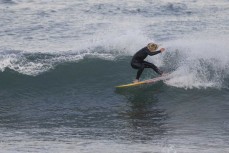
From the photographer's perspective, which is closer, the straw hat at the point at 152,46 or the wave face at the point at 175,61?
the straw hat at the point at 152,46

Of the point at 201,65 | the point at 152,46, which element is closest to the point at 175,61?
the point at 201,65

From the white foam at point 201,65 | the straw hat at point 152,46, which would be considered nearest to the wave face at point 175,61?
the white foam at point 201,65

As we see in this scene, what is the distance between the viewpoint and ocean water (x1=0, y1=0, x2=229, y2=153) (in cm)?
1384

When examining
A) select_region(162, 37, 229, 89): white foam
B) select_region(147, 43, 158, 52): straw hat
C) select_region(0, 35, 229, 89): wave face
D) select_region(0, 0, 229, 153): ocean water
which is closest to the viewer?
select_region(0, 0, 229, 153): ocean water

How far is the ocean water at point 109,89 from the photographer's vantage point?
1384 centimetres

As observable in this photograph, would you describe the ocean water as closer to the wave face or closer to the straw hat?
the wave face

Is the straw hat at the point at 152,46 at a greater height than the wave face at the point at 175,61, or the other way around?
the straw hat at the point at 152,46

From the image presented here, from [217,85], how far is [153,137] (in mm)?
5420

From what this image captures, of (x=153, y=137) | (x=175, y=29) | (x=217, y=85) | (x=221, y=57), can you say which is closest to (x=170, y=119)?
(x=153, y=137)

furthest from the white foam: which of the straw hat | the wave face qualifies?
the straw hat

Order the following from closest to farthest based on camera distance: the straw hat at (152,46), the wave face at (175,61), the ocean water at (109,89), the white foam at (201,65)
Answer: the ocean water at (109,89) < the straw hat at (152,46) < the white foam at (201,65) < the wave face at (175,61)

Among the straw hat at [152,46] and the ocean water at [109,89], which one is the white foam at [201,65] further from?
the straw hat at [152,46]

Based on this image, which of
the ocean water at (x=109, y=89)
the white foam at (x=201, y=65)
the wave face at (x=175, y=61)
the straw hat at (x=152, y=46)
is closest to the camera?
the ocean water at (x=109, y=89)

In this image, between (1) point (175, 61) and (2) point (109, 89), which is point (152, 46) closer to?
(2) point (109, 89)
